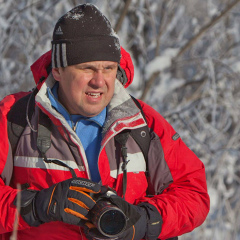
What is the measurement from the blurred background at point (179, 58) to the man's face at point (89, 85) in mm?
2288

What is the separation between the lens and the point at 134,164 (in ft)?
6.69

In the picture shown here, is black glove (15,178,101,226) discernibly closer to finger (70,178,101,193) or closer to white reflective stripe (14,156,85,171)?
finger (70,178,101,193)

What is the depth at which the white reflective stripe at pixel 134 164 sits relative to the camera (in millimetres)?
2029

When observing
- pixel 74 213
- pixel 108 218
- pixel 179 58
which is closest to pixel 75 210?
pixel 74 213

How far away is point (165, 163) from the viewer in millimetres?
2080

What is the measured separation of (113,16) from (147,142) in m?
2.96

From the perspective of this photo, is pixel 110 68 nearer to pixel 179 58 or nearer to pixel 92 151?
pixel 92 151

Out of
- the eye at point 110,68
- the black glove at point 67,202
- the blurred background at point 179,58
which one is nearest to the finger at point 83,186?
the black glove at point 67,202

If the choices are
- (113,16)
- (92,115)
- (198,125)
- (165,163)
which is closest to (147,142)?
(165,163)

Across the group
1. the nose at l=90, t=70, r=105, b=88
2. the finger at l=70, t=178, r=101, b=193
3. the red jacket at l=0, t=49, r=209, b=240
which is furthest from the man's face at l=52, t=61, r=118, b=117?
the finger at l=70, t=178, r=101, b=193

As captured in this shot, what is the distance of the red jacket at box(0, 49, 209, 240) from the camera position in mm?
1936

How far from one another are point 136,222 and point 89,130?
488 mm

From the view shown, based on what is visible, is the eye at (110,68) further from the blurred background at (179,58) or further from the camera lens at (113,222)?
the blurred background at (179,58)

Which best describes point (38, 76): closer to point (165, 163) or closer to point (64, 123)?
point (64, 123)
